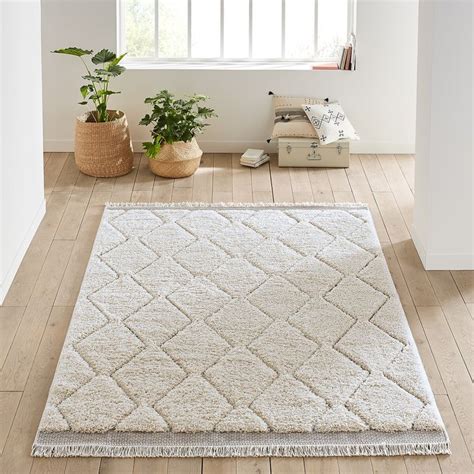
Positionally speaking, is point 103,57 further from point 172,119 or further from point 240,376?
point 240,376

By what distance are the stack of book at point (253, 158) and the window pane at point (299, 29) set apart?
733 mm

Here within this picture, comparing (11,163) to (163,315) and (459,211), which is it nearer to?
(163,315)

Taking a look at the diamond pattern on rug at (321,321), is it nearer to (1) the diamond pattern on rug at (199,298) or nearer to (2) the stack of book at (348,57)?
(1) the diamond pattern on rug at (199,298)

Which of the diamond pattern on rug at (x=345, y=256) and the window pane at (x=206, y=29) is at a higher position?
the window pane at (x=206, y=29)

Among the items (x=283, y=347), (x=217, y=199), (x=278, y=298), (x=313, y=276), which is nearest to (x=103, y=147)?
(x=217, y=199)

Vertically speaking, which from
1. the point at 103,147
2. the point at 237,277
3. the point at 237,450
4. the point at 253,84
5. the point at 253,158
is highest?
the point at 253,84

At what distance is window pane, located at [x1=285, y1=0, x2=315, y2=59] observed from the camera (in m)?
6.59

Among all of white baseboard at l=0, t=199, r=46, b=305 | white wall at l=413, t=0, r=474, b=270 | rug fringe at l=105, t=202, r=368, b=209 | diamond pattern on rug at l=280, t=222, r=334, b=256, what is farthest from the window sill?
white wall at l=413, t=0, r=474, b=270

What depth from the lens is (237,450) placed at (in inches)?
135

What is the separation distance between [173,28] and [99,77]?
32.7 inches

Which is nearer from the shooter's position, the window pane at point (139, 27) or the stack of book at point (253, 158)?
the stack of book at point (253, 158)

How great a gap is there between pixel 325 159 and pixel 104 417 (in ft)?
10.6

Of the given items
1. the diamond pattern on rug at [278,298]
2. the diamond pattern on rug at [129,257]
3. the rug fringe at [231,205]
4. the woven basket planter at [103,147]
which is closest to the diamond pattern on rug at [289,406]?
the diamond pattern on rug at [278,298]

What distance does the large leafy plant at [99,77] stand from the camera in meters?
5.95
